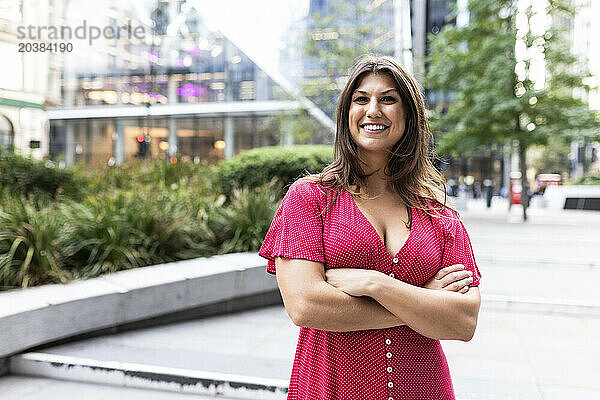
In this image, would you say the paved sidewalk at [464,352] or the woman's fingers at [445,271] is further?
the paved sidewalk at [464,352]

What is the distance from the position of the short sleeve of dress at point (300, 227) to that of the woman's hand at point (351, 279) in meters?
0.06

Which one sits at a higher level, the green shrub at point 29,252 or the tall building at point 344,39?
the tall building at point 344,39

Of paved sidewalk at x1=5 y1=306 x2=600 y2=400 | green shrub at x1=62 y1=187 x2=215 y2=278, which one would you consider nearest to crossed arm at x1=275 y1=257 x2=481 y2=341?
paved sidewalk at x1=5 y1=306 x2=600 y2=400

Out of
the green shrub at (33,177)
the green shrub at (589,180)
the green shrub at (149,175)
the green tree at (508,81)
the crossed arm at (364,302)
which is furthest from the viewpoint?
the green shrub at (589,180)

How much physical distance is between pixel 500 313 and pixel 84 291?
180 inches

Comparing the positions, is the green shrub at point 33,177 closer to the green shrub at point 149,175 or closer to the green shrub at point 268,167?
the green shrub at point 149,175

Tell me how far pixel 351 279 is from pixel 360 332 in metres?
0.19

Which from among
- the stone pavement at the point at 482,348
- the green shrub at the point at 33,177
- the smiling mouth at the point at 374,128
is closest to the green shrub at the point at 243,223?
the stone pavement at the point at 482,348

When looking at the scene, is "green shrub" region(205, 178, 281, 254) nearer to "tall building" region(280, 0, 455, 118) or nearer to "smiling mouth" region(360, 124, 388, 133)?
"smiling mouth" region(360, 124, 388, 133)

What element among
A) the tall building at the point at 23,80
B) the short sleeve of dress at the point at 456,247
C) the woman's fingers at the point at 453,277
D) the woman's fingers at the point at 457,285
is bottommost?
the woman's fingers at the point at 457,285

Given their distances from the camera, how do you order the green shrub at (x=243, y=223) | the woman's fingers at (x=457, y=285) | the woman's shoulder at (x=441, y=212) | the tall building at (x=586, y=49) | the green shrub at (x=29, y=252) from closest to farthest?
the woman's fingers at (x=457, y=285)
the woman's shoulder at (x=441, y=212)
the green shrub at (x=29, y=252)
the green shrub at (x=243, y=223)
the tall building at (x=586, y=49)

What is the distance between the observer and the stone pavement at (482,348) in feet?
13.2

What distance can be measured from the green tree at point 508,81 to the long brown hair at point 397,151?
16.3m

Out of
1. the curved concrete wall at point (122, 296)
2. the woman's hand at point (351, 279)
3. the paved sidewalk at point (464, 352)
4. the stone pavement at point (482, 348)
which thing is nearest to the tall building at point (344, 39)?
the stone pavement at point (482, 348)
